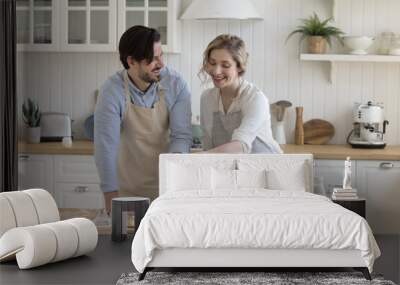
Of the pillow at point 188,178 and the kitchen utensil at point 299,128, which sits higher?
the kitchen utensil at point 299,128

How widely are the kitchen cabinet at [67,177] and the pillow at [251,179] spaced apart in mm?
1826

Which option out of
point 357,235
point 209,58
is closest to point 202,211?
point 357,235

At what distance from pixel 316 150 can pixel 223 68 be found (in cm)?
130

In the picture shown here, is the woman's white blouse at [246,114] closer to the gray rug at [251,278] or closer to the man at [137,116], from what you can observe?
the man at [137,116]

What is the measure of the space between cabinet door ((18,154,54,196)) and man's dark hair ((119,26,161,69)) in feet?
5.88

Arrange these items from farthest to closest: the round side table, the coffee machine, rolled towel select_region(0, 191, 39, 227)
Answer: the coffee machine → the round side table → rolled towel select_region(0, 191, 39, 227)

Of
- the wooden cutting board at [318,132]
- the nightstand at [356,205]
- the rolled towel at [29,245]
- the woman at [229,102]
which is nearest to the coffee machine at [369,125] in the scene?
the wooden cutting board at [318,132]

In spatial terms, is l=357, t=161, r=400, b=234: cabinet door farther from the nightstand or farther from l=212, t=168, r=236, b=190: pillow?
l=212, t=168, r=236, b=190: pillow

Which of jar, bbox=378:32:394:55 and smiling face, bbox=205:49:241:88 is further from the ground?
jar, bbox=378:32:394:55

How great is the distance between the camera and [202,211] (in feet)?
16.2

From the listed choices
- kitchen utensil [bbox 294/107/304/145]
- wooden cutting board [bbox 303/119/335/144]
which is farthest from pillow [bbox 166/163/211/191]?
wooden cutting board [bbox 303/119/335/144]

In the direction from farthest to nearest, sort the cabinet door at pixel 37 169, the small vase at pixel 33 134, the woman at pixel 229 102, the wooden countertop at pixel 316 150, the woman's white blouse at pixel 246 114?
1. the small vase at pixel 33 134
2. the cabinet door at pixel 37 169
3. the wooden countertop at pixel 316 150
4. the woman at pixel 229 102
5. the woman's white blouse at pixel 246 114

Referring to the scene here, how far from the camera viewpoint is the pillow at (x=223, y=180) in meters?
5.99

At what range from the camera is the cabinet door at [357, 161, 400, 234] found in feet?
22.8
